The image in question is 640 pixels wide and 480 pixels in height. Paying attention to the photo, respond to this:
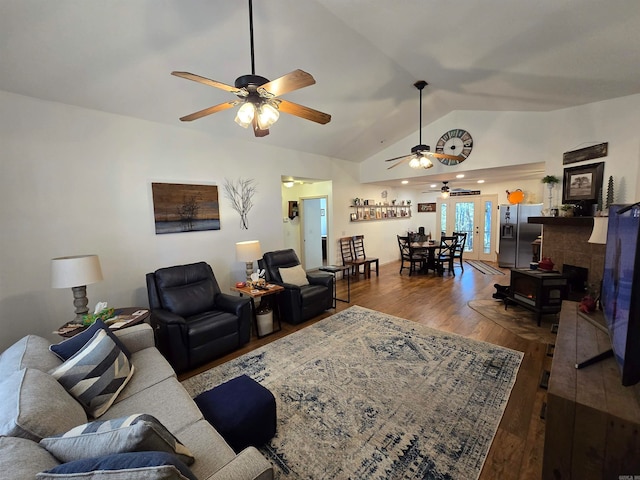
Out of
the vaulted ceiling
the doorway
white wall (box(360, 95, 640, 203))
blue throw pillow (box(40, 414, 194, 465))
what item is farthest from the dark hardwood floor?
the vaulted ceiling

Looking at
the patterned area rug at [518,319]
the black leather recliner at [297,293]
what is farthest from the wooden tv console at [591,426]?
the black leather recliner at [297,293]

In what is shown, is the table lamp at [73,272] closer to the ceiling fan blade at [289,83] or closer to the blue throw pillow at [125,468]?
the blue throw pillow at [125,468]

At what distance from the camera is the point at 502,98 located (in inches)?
155

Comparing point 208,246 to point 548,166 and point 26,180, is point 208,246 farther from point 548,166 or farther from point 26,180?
point 548,166

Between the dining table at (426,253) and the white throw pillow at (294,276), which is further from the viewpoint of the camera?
the dining table at (426,253)

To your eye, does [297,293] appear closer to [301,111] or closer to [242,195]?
[242,195]

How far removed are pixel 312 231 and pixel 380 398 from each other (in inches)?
204

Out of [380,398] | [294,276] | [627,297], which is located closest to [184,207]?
[294,276]

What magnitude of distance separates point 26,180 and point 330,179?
4.64 metres

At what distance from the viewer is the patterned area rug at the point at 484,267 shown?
6613mm

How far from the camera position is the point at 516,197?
255 inches

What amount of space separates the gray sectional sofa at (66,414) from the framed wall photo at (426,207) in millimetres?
8887

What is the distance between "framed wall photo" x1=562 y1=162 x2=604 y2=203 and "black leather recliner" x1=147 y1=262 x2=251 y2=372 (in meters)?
4.79

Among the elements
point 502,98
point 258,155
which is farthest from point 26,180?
point 502,98
